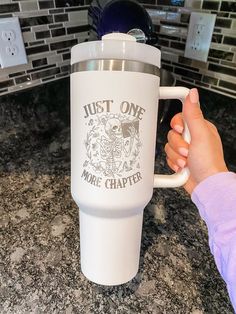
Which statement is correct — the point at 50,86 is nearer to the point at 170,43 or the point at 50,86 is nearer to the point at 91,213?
the point at 170,43

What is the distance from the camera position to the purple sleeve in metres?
0.34

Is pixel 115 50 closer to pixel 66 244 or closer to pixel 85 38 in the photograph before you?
pixel 66 244

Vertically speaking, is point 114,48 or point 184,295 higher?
point 114,48

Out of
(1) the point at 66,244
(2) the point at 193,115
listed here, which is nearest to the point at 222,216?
(2) the point at 193,115

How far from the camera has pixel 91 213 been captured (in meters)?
0.39

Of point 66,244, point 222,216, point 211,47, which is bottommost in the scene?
point 66,244

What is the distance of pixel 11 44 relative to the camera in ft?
2.28

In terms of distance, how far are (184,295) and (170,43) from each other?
0.63 m

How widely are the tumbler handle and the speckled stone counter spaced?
0.52 feet

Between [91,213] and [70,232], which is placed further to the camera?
[70,232]

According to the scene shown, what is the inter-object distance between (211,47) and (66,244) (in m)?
0.57

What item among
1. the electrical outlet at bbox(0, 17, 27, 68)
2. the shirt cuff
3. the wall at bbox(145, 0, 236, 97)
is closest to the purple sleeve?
the shirt cuff

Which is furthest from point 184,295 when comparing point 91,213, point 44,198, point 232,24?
point 232,24

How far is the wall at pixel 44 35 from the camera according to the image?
71 cm
